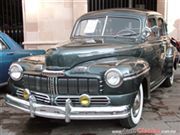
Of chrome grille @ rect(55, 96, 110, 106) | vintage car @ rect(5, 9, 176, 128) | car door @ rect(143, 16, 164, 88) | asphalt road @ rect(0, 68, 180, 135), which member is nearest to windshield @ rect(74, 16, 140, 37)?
vintage car @ rect(5, 9, 176, 128)

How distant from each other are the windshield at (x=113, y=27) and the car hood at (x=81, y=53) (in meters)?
0.57

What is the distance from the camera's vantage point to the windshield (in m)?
5.86

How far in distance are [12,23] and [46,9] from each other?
1978 millimetres

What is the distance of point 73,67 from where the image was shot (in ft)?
15.5

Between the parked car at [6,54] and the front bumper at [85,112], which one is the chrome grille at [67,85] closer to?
the front bumper at [85,112]

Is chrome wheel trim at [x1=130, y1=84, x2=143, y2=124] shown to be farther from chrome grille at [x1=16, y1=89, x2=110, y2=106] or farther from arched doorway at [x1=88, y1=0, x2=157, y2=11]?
arched doorway at [x1=88, y1=0, x2=157, y2=11]

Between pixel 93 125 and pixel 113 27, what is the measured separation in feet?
6.09

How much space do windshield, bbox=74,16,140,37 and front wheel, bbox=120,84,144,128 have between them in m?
1.23

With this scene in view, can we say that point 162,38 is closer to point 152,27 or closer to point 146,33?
point 152,27

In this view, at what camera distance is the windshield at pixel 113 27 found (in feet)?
19.2

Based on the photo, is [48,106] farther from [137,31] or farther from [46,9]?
[46,9]

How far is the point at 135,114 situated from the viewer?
5074 mm

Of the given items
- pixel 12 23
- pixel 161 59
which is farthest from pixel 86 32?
pixel 12 23

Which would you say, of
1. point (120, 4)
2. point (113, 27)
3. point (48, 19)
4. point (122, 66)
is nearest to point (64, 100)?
point (122, 66)
